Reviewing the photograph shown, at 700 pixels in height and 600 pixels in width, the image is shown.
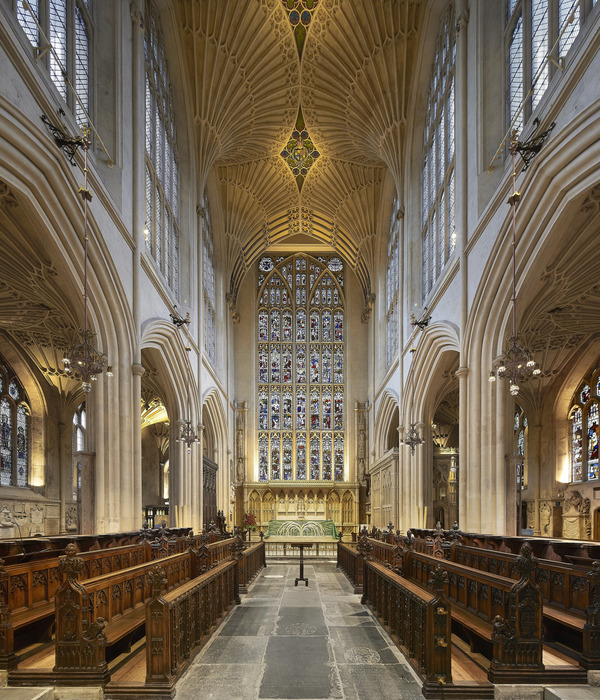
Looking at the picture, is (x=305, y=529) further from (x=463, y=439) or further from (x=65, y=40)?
(x=65, y=40)

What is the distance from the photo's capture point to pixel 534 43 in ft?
34.4

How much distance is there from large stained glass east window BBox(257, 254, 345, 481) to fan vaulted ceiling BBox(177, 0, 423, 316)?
6228 millimetres

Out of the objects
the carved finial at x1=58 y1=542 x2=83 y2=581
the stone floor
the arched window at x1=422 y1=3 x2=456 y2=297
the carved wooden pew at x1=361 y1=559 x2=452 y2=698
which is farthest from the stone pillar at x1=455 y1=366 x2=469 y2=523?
the carved finial at x1=58 y1=542 x2=83 y2=581

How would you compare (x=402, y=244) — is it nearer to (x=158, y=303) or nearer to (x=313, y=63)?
(x=313, y=63)

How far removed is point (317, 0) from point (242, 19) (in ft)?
7.32

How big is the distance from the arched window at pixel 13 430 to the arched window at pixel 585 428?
56.0ft

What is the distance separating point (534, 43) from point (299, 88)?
36.4 feet

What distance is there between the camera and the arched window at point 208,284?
22.6 m

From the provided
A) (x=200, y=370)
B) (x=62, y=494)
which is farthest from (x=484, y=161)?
(x=62, y=494)

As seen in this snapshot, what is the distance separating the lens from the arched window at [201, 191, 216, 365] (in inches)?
890

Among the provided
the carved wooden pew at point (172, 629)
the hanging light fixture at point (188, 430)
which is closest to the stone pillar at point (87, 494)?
the hanging light fixture at point (188, 430)

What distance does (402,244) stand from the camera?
19453 mm

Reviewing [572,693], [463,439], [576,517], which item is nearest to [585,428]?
[576,517]

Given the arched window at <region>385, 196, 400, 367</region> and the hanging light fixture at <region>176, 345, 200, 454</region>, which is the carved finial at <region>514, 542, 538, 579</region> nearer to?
the hanging light fixture at <region>176, 345, 200, 454</region>
